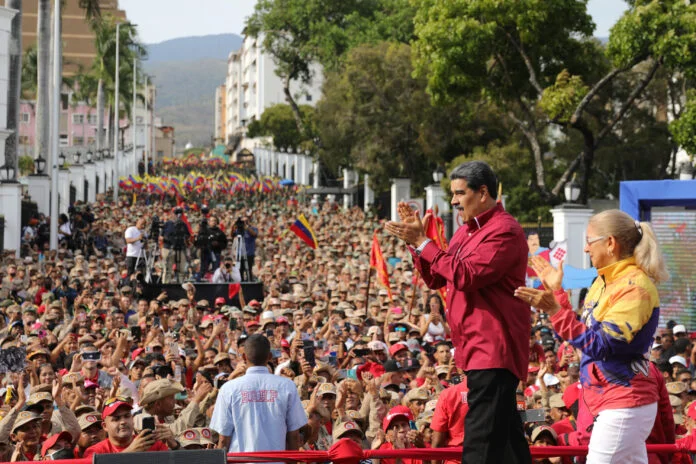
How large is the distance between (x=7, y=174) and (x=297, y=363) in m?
21.0

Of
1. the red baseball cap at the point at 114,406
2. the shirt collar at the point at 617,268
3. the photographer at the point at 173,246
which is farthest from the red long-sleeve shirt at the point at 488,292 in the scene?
the photographer at the point at 173,246

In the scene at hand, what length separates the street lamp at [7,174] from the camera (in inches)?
1142

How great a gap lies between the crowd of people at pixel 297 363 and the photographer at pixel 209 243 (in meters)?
0.04

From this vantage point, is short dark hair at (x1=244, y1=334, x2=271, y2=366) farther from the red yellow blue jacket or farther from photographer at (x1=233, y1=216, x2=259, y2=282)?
photographer at (x1=233, y1=216, x2=259, y2=282)

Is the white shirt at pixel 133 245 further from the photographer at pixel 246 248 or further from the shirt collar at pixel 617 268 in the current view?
the shirt collar at pixel 617 268

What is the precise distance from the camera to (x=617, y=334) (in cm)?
473

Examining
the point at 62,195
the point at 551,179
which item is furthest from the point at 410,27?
the point at 62,195

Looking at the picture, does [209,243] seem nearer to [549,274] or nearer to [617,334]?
[549,274]

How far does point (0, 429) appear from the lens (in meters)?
7.23

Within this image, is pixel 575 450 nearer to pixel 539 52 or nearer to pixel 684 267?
pixel 684 267

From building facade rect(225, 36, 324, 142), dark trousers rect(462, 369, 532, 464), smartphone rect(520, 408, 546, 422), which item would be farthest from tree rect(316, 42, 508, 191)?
building facade rect(225, 36, 324, 142)

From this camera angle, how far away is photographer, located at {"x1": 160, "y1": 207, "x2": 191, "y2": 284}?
76.5ft

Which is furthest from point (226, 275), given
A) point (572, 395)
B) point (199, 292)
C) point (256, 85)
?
point (256, 85)

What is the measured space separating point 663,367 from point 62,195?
1259 inches
